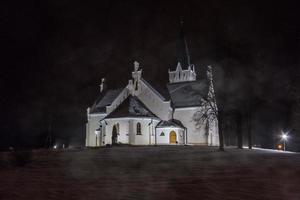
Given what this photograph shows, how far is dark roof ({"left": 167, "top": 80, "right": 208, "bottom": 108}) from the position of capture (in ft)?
160

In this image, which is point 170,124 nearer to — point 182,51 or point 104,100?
point 104,100

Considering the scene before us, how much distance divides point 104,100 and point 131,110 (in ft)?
44.8

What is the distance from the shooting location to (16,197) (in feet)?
31.5

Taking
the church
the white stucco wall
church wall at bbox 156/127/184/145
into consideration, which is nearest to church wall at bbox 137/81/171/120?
the church

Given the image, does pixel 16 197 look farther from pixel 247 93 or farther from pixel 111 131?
pixel 111 131

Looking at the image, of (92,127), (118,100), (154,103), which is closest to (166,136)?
(154,103)

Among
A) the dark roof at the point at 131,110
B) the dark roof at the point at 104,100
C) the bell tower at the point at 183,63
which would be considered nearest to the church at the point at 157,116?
the dark roof at the point at 131,110

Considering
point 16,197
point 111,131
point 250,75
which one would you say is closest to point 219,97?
point 250,75

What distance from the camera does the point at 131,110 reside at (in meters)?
46.1

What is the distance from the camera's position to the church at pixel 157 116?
1784 inches

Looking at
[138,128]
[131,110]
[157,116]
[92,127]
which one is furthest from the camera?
[92,127]

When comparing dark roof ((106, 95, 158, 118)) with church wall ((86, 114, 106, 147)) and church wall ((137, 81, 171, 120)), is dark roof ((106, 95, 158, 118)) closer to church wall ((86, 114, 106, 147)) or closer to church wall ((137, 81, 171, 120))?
church wall ((137, 81, 171, 120))

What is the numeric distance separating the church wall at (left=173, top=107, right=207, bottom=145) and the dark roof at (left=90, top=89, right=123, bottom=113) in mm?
13063

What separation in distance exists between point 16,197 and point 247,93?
1273 inches
